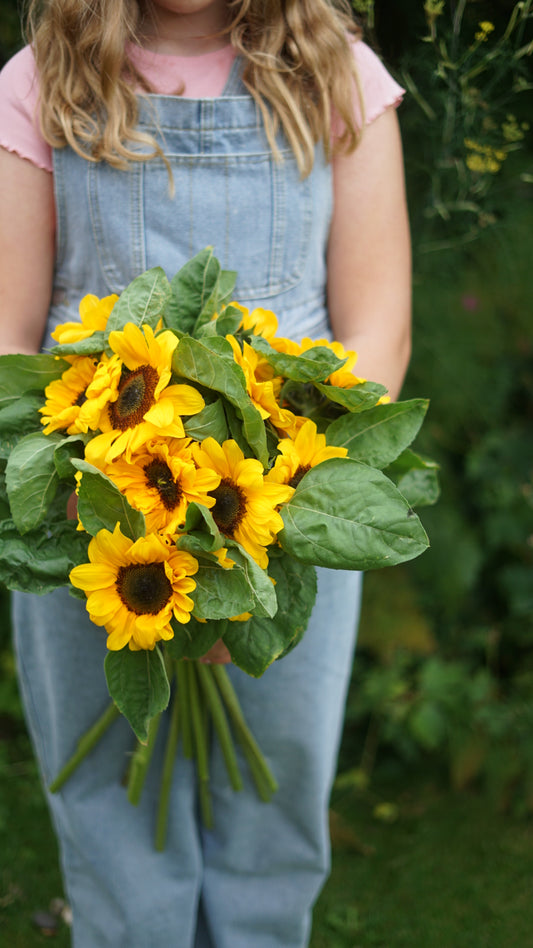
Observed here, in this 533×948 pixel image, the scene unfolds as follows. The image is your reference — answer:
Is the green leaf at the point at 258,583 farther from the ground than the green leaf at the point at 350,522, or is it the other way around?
the green leaf at the point at 350,522

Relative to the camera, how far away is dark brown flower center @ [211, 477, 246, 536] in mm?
883

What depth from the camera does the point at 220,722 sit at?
1.35m

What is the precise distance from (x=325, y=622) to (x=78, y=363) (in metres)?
0.65

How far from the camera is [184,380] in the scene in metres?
0.93

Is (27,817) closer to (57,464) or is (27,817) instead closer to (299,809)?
(299,809)

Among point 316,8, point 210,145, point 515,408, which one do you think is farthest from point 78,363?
point 515,408

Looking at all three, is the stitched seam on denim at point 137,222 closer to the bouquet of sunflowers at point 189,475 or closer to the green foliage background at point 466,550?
the bouquet of sunflowers at point 189,475

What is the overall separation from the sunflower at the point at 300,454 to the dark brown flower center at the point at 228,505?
0.15 ft

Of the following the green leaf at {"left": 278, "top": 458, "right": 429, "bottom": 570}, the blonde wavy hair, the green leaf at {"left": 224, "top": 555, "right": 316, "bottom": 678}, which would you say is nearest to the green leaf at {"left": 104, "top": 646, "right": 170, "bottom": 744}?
the green leaf at {"left": 224, "top": 555, "right": 316, "bottom": 678}

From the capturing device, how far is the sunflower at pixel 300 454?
0.91 meters

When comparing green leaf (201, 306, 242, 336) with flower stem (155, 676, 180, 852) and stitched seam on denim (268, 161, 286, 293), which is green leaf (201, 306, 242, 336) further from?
flower stem (155, 676, 180, 852)

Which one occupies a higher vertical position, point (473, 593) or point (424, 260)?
point (424, 260)

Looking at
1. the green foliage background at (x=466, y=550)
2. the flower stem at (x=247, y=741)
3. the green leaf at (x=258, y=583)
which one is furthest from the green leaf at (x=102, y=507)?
the green foliage background at (x=466, y=550)

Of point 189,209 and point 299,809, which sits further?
point 299,809
